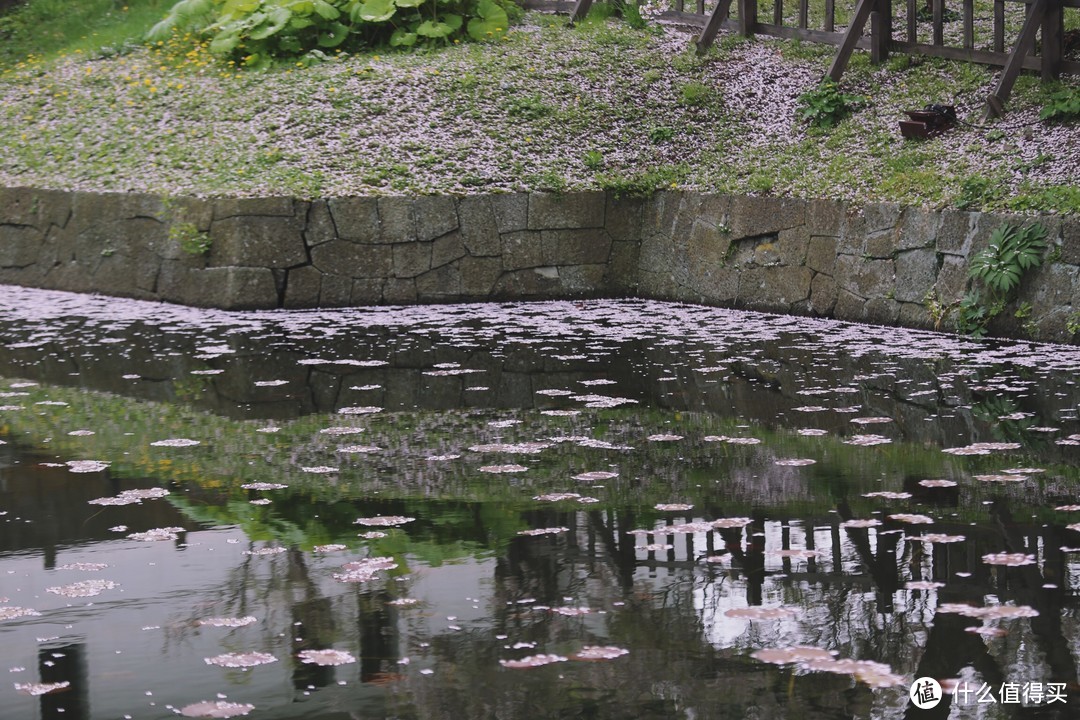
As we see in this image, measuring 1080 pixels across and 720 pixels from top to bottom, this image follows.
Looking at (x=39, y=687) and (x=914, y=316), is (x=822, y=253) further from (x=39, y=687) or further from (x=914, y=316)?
(x=39, y=687)

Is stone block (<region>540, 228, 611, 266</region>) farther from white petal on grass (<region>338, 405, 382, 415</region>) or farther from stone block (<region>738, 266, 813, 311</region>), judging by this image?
white petal on grass (<region>338, 405, 382, 415</region>)

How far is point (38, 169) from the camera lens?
41.9ft

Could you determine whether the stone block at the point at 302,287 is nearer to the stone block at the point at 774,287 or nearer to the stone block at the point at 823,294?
the stone block at the point at 774,287

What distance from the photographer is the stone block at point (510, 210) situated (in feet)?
36.1

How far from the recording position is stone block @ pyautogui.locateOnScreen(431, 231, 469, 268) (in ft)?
35.8

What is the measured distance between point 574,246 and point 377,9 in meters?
4.58

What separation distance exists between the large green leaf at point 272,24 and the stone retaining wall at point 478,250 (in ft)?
10.9

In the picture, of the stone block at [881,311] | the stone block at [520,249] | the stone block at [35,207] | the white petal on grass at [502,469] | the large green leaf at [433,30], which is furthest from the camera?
the large green leaf at [433,30]

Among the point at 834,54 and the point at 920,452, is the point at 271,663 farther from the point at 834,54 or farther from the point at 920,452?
the point at 834,54

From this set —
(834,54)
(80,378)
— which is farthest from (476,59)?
(80,378)

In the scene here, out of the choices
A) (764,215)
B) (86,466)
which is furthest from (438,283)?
(86,466)

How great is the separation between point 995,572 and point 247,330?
688 centimetres

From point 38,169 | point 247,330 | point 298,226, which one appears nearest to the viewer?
point 247,330

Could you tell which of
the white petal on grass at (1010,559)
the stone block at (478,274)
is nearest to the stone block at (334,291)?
the stone block at (478,274)
